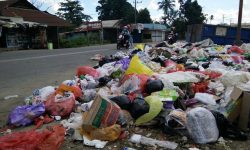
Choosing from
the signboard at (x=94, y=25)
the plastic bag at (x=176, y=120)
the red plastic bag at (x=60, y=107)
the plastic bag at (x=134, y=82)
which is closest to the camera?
the plastic bag at (x=176, y=120)

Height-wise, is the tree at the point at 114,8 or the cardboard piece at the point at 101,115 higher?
the tree at the point at 114,8

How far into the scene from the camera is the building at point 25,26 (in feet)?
79.6

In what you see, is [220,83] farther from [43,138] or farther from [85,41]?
[85,41]

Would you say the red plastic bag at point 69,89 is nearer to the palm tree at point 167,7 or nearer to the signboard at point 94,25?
the signboard at point 94,25

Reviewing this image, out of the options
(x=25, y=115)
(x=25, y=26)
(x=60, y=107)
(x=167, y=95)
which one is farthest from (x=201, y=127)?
(x=25, y=26)

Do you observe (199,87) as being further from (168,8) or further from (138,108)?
(168,8)

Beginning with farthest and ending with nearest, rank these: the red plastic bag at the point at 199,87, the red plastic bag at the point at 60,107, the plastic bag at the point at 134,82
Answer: the red plastic bag at the point at 199,87
the plastic bag at the point at 134,82
the red plastic bag at the point at 60,107

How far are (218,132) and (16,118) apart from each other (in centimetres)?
257

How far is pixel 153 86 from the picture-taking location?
4.41 meters

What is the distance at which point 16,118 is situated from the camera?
158 inches

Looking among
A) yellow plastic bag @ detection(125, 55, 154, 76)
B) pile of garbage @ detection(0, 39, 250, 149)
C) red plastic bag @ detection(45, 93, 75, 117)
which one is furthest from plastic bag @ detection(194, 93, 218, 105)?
red plastic bag @ detection(45, 93, 75, 117)

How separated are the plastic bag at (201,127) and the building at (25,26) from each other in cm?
2101

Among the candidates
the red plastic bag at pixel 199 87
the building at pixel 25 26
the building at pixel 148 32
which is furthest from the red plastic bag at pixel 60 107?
the building at pixel 148 32

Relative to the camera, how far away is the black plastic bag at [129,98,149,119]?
144 inches
